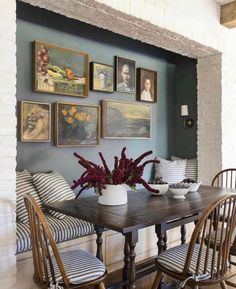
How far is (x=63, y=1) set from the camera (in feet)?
7.72

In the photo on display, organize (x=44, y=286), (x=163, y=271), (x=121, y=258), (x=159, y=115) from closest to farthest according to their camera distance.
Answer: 1. (x=44, y=286)
2. (x=163, y=271)
3. (x=121, y=258)
4. (x=159, y=115)

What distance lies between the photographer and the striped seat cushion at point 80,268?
1.66m

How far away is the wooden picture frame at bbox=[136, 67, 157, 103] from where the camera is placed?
4.03m

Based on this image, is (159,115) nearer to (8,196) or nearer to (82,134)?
(82,134)

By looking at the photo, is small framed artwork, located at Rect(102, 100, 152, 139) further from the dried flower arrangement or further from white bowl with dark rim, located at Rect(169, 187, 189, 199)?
the dried flower arrangement

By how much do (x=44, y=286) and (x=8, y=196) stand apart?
632mm

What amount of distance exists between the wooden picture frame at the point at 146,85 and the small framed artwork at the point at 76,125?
2.57 feet

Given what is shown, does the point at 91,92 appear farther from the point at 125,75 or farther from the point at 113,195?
the point at 113,195

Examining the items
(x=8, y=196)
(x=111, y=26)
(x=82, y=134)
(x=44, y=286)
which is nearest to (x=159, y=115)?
(x=82, y=134)

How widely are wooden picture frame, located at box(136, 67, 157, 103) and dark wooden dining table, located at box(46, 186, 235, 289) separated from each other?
1.90 metres

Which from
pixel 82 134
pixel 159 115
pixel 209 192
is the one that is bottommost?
pixel 209 192

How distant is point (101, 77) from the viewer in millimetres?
3557

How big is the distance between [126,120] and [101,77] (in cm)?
64

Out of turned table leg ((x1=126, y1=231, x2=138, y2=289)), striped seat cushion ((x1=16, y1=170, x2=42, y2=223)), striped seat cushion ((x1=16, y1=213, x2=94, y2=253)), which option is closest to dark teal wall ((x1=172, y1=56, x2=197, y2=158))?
striped seat cushion ((x1=16, y1=213, x2=94, y2=253))
